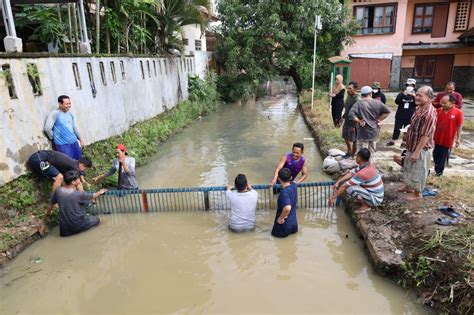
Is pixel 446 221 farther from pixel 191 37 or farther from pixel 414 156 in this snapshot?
pixel 191 37

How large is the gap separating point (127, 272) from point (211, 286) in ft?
4.03

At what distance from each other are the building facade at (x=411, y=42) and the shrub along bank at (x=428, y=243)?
17.2 m

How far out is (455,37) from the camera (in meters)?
20.9

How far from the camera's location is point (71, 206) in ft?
17.6

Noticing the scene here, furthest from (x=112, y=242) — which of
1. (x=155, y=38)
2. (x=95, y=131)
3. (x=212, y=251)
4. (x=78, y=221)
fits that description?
(x=155, y=38)

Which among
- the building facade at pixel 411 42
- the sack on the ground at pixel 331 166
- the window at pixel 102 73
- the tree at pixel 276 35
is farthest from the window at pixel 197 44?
the sack on the ground at pixel 331 166

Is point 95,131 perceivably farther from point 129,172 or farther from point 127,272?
point 127,272

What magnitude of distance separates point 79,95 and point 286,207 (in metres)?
5.62

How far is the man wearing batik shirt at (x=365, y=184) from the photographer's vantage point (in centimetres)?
530

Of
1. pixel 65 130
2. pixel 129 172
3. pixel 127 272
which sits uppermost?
pixel 65 130

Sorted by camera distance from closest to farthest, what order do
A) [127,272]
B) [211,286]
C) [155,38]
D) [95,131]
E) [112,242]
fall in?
[211,286]
[127,272]
[112,242]
[95,131]
[155,38]

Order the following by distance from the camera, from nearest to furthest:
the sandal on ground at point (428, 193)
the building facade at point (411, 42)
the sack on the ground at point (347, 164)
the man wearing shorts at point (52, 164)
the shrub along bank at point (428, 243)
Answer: the shrub along bank at point (428, 243) < the sandal on ground at point (428, 193) < the man wearing shorts at point (52, 164) < the sack on the ground at point (347, 164) < the building facade at point (411, 42)

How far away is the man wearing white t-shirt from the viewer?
5180mm

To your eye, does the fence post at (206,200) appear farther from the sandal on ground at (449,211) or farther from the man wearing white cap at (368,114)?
the sandal on ground at (449,211)
